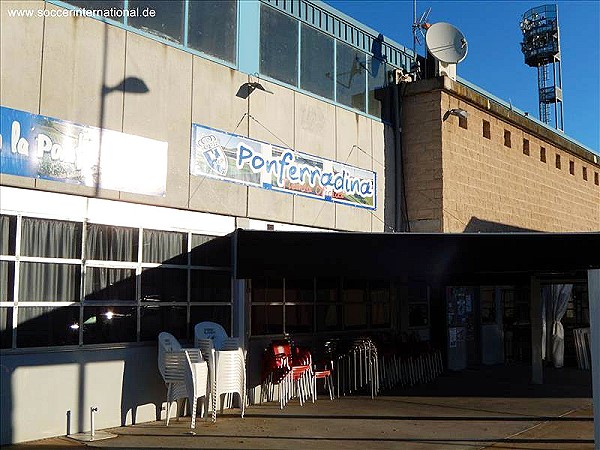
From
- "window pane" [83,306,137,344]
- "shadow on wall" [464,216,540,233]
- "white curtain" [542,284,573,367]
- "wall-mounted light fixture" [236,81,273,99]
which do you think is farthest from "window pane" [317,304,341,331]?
"white curtain" [542,284,573,367]

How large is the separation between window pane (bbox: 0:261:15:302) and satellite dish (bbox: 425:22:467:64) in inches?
418

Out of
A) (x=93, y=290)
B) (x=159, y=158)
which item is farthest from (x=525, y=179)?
(x=93, y=290)

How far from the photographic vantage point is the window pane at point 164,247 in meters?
10.3

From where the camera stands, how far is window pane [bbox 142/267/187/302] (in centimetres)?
1024

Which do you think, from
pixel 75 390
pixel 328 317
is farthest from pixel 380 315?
pixel 75 390

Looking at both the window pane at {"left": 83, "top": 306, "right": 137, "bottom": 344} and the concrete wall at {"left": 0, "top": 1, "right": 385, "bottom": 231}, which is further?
the window pane at {"left": 83, "top": 306, "right": 137, "bottom": 344}

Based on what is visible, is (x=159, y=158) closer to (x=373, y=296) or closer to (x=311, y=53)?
(x=311, y=53)

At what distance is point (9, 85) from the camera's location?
858cm

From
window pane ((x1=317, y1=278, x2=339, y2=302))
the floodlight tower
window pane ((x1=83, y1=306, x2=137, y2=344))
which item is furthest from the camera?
the floodlight tower

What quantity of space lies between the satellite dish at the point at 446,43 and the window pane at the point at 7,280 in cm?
1062

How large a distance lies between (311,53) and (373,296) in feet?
16.7

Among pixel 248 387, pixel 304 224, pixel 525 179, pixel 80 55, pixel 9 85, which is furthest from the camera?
pixel 525 179

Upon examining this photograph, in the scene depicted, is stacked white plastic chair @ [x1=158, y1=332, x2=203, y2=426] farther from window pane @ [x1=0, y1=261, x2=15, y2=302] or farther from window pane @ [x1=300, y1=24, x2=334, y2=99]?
window pane @ [x1=300, y1=24, x2=334, y2=99]

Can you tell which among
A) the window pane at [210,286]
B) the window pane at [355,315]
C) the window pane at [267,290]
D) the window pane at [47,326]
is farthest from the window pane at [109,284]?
the window pane at [355,315]
